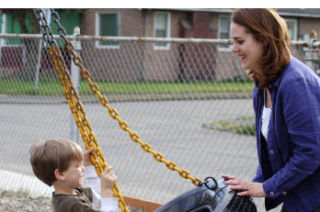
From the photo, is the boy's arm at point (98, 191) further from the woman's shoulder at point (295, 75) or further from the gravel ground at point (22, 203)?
the gravel ground at point (22, 203)

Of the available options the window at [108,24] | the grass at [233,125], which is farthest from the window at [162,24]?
the grass at [233,125]

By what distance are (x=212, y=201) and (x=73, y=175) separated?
0.74 meters

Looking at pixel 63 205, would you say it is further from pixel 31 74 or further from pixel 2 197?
pixel 31 74

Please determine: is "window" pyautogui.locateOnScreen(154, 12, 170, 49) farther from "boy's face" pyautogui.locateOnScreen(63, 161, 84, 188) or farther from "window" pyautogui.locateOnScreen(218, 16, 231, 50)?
"boy's face" pyautogui.locateOnScreen(63, 161, 84, 188)

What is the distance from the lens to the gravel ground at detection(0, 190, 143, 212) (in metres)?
5.15

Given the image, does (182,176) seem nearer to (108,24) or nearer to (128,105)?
(128,105)

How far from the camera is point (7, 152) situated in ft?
21.9

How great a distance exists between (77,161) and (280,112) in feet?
3.71

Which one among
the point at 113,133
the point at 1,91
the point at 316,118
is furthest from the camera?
the point at 113,133

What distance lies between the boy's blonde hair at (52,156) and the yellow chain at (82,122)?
0.10 meters

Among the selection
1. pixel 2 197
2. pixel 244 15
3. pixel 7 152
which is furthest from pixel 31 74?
pixel 244 15

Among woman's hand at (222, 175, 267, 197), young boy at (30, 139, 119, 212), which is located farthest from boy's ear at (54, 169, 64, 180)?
woman's hand at (222, 175, 267, 197)

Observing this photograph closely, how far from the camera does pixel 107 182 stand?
2.72 metres

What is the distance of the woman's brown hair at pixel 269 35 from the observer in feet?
7.61
